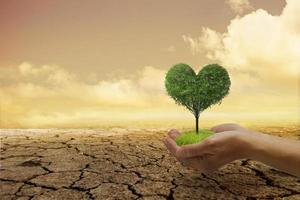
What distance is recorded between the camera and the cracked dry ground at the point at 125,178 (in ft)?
8.30

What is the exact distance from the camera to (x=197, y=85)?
A: 9.31ft

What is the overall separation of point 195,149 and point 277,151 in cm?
60

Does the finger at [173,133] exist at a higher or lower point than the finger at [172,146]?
higher

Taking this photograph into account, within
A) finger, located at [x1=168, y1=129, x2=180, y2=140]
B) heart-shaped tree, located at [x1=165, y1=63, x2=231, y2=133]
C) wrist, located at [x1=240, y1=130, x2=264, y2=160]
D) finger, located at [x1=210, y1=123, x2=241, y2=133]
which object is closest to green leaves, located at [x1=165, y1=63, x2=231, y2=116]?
heart-shaped tree, located at [x1=165, y1=63, x2=231, y2=133]

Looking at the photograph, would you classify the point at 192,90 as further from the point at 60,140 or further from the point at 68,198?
the point at 60,140

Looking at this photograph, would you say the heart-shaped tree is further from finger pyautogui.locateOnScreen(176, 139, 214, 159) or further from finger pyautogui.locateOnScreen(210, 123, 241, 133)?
finger pyautogui.locateOnScreen(176, 139, 214, 159)

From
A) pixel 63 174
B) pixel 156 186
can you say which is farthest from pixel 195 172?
pixel 63 174

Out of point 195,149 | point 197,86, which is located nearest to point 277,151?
point 195,149

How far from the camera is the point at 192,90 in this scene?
280 centimetres

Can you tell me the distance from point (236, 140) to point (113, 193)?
48.0 inches

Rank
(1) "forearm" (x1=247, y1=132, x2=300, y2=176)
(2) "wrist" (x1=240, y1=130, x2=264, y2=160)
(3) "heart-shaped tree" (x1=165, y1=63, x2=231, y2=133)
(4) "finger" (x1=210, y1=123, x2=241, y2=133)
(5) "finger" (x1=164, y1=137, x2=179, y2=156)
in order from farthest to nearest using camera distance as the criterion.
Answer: (3) "heart-shaped tree" (x1=165, y1=63, x2=231, y2=133), (5) "finger" (x1=164, y1=137, x2=179, y2=156), (4) "finger" (x1=210, y1=123, x2=241, y2=133), (2) "wrist" (x1=240, y1=130, x2=264, y2=160), (1) "forearm" (x1=247, y1=132, x2=300, y2=176)

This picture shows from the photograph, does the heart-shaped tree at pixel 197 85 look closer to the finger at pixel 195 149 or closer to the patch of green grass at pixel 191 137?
the patch of green grass at pixel 191 137

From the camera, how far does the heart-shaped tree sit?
2781mm

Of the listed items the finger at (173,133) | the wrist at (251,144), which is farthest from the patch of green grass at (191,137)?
the wrist at (251,144)
